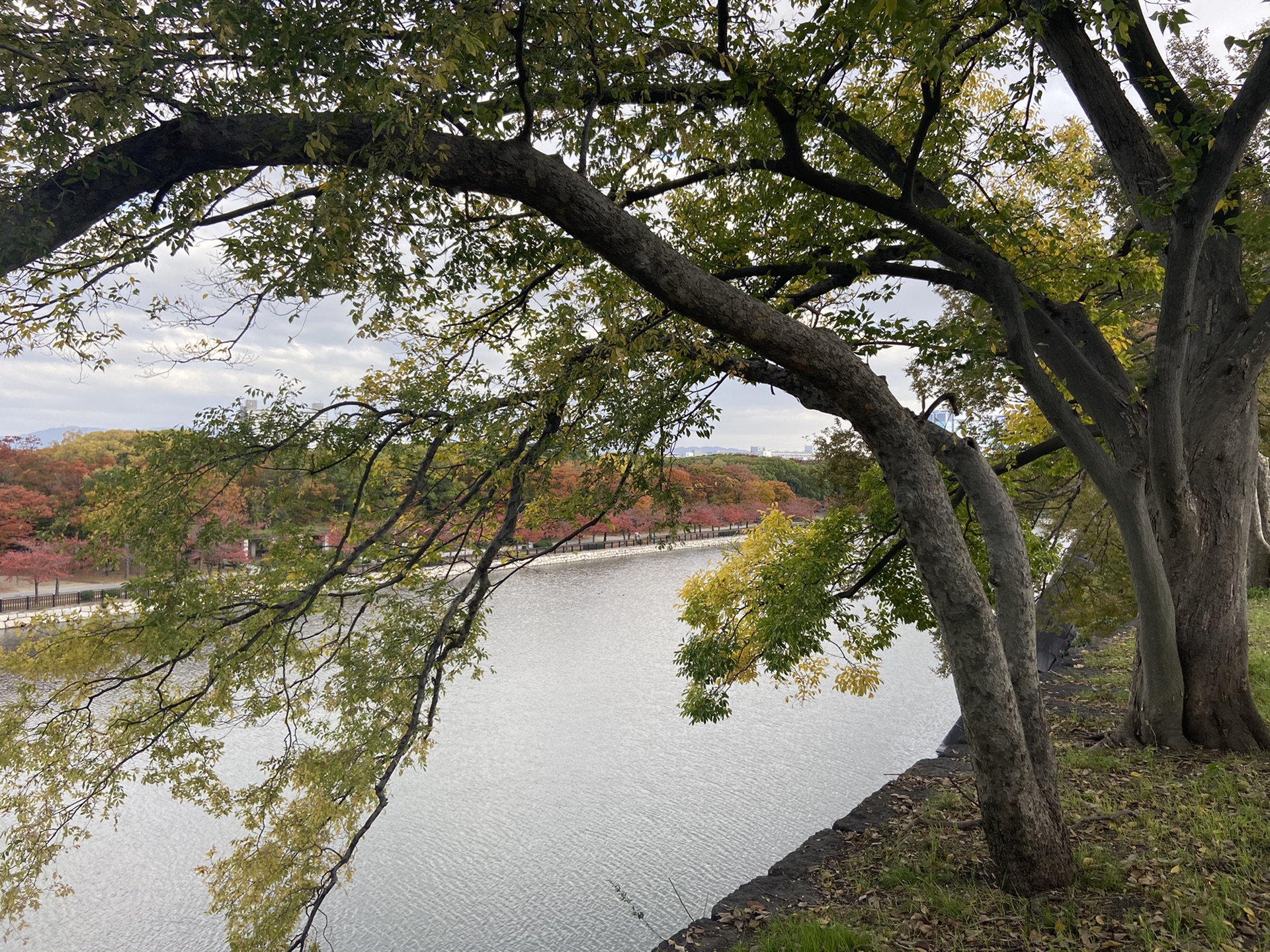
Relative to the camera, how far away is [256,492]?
13.1 ft

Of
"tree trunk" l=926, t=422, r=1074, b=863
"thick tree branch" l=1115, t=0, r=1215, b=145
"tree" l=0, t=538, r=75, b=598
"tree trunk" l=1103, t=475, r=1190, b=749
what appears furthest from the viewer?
"tree" l=0, t=538, r=75, b=598

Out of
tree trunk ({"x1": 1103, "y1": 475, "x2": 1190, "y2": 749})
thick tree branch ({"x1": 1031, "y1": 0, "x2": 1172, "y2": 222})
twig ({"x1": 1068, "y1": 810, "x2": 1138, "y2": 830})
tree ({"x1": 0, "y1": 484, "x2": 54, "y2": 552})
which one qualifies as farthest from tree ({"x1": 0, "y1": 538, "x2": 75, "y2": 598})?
thick tree branch ({"x1": 1031, "y1": 0, "x2": 1172, "y2": 222})

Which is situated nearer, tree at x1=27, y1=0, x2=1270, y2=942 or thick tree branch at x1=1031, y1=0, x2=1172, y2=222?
tree at x1=27, y1=0, x2=1270, y2=942

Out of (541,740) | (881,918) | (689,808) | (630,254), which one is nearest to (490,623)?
(541,740)

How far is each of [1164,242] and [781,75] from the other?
2394 mm

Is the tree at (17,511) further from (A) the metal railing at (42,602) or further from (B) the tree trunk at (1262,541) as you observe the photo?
(B) the tree trunk at (1262,541)

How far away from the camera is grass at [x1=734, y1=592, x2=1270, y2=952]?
3.39 m

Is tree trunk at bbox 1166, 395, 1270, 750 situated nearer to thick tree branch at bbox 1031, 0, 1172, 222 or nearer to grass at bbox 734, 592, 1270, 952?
grass at bbox 734, 592, 1270, 952

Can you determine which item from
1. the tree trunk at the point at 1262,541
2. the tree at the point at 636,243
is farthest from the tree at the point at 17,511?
the tree trunk at the point at 1262,541

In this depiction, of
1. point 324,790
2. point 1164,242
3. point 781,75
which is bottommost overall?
point 324,790

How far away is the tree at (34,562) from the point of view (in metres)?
17.7

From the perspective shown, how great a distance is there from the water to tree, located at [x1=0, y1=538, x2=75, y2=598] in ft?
37.6

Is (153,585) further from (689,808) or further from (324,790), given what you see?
(689,808)

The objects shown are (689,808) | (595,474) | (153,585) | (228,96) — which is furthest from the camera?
(689,808)
